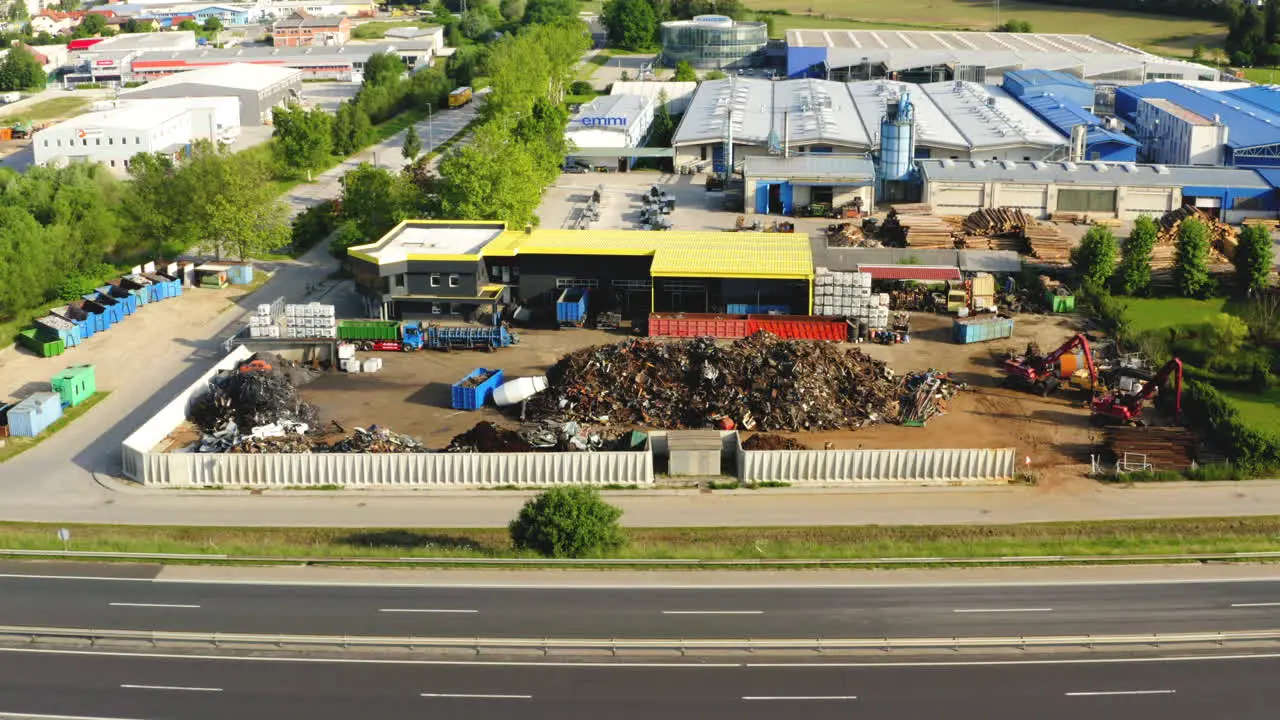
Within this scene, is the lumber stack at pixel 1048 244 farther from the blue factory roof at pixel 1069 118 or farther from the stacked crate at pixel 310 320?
the stacked crate at pixel 310 320

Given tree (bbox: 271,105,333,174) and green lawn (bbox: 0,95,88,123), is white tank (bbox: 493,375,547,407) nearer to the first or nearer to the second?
tree (bbox: 271,105,333,174)

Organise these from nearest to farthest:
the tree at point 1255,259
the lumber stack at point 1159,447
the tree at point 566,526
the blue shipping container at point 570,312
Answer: the tree at point 566,526
the lumber stack at point 1159,447
the blue shipping container at point 570,312
the tree at point 1255,259

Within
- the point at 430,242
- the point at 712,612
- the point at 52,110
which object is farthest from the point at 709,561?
the point at 52,110

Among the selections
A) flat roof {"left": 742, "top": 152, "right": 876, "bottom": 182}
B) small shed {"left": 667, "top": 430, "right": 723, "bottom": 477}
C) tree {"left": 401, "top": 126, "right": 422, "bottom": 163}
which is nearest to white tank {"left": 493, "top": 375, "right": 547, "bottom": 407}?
small shed {"left": 667, "top": 430, "right": 723, "bottom": 477}

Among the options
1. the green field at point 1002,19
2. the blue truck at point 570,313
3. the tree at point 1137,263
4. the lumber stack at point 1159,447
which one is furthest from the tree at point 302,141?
the green field at point 1002,19

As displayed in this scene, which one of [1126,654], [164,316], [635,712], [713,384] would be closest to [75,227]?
[164,316]

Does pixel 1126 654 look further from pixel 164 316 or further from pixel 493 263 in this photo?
pixel 164 316

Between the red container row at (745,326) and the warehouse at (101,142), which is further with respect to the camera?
the warehouse at (101,142)
